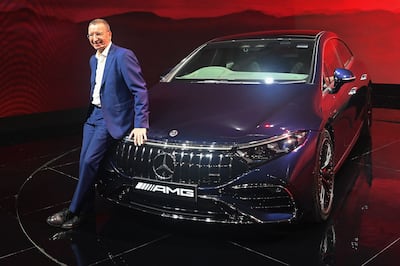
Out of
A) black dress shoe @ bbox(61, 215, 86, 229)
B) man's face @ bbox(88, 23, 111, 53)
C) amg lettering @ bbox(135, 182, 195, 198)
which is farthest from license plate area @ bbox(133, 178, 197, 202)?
man's face @ bbox(88, 23, 111, 53)

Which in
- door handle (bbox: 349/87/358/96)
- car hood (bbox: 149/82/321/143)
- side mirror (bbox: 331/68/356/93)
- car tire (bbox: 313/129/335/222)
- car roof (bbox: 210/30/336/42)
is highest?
car roof (bbox: 210/30/336/42)

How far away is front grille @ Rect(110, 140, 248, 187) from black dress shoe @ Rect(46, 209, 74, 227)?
0.66 meters

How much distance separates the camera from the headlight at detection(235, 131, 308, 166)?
2.86m

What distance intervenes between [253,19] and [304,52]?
664 cm

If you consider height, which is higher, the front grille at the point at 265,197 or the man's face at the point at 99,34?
the man's face at the point at 99,34

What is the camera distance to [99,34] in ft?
10.2

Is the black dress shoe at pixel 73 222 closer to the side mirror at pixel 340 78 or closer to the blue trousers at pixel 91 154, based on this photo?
the blue trousers at pixel 91 154

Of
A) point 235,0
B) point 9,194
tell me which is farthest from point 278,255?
point 235,0

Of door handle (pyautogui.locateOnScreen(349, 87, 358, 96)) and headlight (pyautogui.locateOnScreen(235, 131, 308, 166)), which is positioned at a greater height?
door handle (pyautogui.locateOnScreen(349, 87, 358, 96))

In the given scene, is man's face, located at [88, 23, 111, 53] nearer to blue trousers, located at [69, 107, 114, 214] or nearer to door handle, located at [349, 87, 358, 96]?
blue trousers, located at [69, 107, 114, 214]

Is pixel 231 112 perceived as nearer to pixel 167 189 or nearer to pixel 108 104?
pixel 167 189

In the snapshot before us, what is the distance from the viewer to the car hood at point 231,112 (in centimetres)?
296

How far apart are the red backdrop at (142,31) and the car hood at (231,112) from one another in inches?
152

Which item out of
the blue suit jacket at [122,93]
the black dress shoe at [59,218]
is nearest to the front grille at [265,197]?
the blue suit jacket at [122,93]
